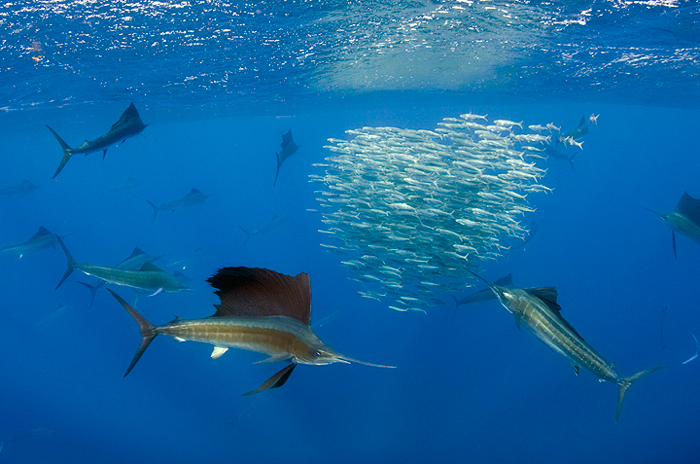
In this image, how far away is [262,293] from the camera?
1458mm

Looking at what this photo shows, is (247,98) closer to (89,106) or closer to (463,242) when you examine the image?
(89,106)

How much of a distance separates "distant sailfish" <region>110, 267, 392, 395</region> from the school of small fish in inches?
215

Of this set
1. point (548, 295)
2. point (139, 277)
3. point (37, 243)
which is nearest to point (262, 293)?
point (548, 295)

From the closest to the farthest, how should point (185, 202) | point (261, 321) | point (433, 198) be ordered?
point (261, 321) → point (433, 198) → point (185, 202)

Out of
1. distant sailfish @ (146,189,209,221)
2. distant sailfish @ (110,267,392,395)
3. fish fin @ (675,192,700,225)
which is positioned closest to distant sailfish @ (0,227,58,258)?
distant sailfish @ (146,189,209,221)

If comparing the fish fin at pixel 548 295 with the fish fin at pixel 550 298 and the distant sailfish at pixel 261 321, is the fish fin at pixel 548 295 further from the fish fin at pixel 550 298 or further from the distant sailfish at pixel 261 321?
the distant sailfish at pixel 261 321

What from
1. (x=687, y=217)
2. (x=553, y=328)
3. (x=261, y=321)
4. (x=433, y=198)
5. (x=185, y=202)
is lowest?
(x=185, y=202)

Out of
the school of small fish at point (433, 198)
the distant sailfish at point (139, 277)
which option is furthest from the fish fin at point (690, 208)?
the distant sailfish at point (139, 277)

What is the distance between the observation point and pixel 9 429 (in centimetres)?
1202

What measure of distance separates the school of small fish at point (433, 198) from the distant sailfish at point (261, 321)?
546 cm

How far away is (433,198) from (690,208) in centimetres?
400

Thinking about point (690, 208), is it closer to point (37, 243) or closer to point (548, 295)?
point (548, 295)

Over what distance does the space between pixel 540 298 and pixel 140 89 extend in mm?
18998

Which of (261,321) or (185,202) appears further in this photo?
(185,202)
